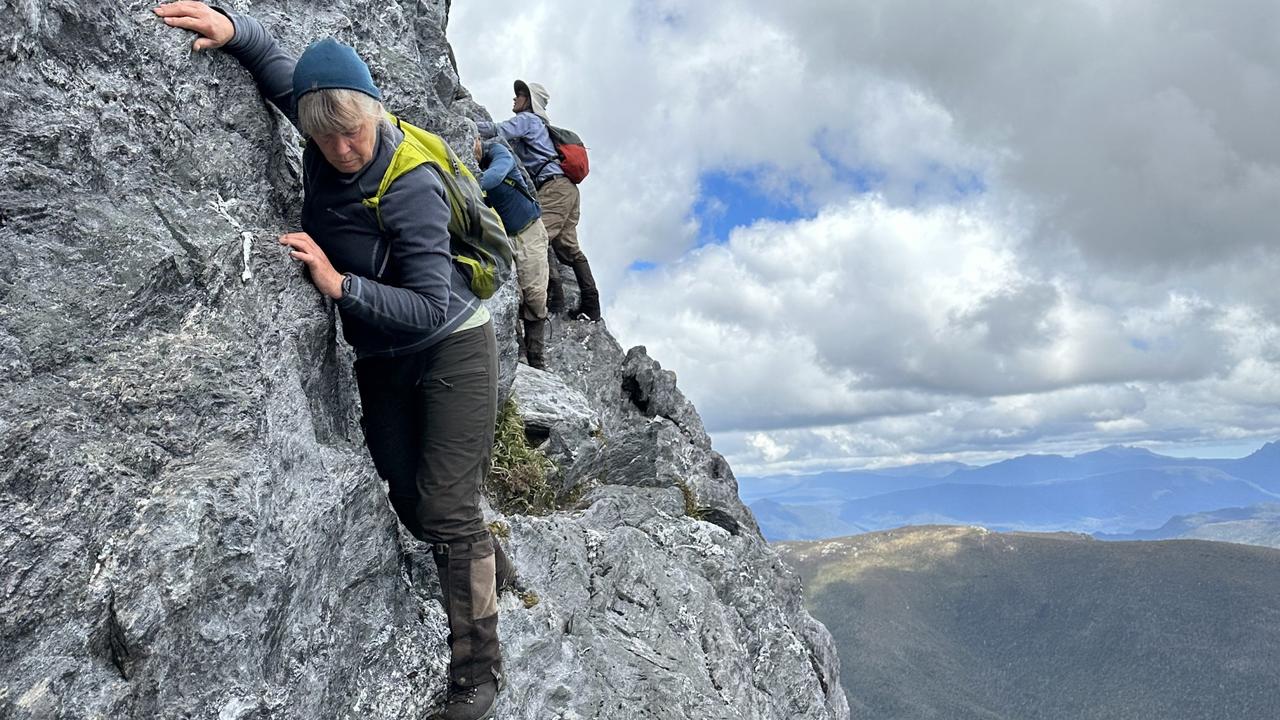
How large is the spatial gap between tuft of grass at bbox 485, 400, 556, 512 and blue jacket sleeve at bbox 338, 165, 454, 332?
7.17 m

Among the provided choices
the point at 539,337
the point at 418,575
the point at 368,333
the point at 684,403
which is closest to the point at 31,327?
the point at 368,333

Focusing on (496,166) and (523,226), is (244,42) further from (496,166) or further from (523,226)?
(523,226)

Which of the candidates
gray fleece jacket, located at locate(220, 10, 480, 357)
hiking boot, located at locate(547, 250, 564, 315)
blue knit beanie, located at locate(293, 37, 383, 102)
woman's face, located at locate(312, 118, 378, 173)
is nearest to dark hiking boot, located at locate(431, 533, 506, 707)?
gray fleece jacket, located at locate(220, 10, 480, 357)

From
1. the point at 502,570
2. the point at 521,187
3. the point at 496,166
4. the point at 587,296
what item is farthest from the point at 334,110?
the point at 587,296

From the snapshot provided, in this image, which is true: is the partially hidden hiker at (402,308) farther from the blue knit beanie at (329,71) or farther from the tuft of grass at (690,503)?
the tuft of grass at (690,503)

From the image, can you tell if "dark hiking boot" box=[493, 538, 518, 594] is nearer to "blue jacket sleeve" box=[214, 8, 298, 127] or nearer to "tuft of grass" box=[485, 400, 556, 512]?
"tuft of grass" box=[485, 400, 556, 512]

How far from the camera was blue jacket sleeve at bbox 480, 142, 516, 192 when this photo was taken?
683 inches

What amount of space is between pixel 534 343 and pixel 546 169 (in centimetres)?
473

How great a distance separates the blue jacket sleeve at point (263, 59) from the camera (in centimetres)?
895

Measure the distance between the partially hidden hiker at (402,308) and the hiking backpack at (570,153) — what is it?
46.2ft

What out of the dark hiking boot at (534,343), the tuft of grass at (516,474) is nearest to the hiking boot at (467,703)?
the tuft of grass at (516,474)

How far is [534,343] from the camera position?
22.7m

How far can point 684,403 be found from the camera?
28625mm

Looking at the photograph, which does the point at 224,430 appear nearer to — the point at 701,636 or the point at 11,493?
the point at 11,493
